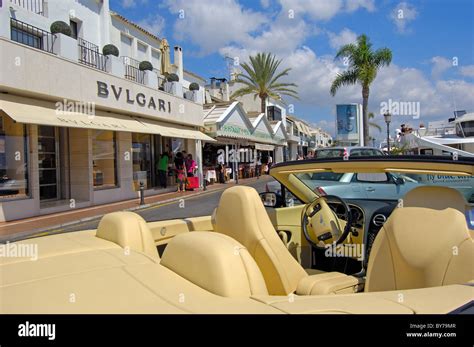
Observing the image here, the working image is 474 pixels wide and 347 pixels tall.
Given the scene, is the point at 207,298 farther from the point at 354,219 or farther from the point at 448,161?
the point at 354,219

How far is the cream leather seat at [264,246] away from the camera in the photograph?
2479 millimetres

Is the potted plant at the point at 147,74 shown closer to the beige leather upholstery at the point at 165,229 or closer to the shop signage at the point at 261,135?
the shop signage at the point at 261,135

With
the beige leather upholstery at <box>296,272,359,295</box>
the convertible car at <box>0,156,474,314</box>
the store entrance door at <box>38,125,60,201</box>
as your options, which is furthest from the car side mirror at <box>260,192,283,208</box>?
the store entrance door at <box>38,125,60,201</box>

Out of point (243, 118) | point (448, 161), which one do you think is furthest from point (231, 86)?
point (448, 161)

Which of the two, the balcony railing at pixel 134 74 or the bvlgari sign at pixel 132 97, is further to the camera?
the balcony railing at pixel 134 74

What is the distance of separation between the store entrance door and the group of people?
533 centimetres

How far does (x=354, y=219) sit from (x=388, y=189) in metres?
1.83

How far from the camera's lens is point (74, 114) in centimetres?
1217

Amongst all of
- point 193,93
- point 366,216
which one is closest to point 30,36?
point 193,93

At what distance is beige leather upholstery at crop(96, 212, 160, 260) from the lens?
239 centimetres

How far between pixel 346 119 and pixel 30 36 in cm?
Result: 2419

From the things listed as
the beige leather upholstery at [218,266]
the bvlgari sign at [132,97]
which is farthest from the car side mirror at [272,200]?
the bvlgari sign at [132,97]

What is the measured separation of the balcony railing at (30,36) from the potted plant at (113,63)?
2.27 metres

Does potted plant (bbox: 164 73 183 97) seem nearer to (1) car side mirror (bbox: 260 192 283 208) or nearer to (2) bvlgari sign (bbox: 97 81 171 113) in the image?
(2) bvlgari sign (bbox: 97 81 171 113)
